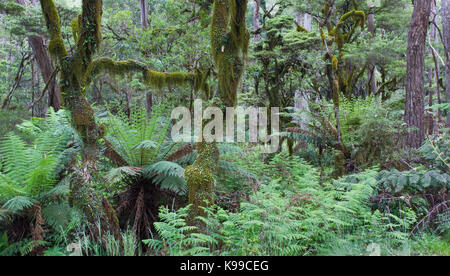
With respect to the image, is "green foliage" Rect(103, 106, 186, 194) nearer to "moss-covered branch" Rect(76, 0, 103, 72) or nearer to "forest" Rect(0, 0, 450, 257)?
"forest" Rect(0, 0, 450, 257)

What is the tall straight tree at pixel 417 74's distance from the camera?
6051mm

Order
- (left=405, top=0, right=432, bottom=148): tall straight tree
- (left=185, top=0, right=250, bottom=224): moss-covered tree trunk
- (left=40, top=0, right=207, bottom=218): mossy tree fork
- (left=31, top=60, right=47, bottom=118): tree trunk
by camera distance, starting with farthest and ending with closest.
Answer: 1. (left=31, top=60, right=47, bottom=118): tree trunk
2. (left=405, top=0, right=432, bottom=148): tall straight tree
3. (left=185, top=0, right=250, bottom=224): moss-covered tree trunk
4. (left=40, top=0, right=207, bottom=218): mossy tree fork

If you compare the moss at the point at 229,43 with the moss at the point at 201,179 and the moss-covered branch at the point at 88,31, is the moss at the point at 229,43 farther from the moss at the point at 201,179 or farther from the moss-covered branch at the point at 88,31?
the moss-covered branch at the point at 88,31

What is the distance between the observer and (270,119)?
818 centimetres

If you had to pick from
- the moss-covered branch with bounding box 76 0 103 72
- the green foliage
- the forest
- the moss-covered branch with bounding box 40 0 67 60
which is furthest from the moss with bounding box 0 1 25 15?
the moss-covered branch with bounding box 76 0 103 72

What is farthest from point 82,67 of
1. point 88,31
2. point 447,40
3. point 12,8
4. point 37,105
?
point 37,105

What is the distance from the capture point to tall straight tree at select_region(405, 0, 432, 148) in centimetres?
605

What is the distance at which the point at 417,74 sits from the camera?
620 centimetres

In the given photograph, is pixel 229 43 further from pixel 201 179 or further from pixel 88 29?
pixel 201 179

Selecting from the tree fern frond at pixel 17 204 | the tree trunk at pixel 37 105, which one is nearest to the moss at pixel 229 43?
the tree fern frond at pixel 17 204

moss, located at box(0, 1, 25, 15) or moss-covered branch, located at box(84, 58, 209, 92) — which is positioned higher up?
moss, located at box(0, 1, 25, 15)

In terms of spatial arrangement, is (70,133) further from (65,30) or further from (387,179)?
(65,30)
